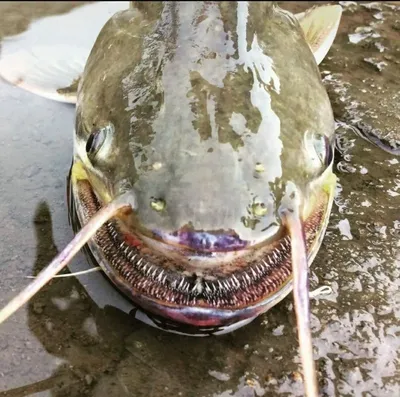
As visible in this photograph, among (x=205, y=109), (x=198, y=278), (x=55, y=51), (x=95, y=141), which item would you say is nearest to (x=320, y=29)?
(x=55, y=51)

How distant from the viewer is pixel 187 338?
2.10 meters

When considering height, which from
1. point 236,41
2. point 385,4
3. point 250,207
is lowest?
point 385,4

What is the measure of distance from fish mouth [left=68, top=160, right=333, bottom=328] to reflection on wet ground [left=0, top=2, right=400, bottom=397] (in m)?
0.14

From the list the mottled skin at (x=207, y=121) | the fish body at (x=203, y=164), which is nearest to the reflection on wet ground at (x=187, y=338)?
the fish body at (x=203, y=164)

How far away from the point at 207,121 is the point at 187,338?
71 centimetres

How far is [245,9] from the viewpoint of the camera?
2.47 metres

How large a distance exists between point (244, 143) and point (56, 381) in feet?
3.05

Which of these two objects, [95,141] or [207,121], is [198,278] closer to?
[207,121]

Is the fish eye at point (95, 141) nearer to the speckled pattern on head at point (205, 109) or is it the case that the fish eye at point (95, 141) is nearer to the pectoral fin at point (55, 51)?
the speckled pattern on head at point (205, 109)

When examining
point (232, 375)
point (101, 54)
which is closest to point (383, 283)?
point (232, 375)

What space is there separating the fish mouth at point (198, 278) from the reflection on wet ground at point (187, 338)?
145mm

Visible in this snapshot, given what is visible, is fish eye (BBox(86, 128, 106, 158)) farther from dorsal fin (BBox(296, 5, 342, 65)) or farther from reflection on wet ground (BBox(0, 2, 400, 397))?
dorsal fin (BBox(296, 5, 342, 65))

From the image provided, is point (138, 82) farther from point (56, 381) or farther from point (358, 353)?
point (358, 353)

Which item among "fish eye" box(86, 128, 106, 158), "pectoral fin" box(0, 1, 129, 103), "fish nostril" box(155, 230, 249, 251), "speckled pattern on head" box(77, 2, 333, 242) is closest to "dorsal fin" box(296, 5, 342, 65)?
"speckled pattern on head" box(77, 2, 333, 242)
